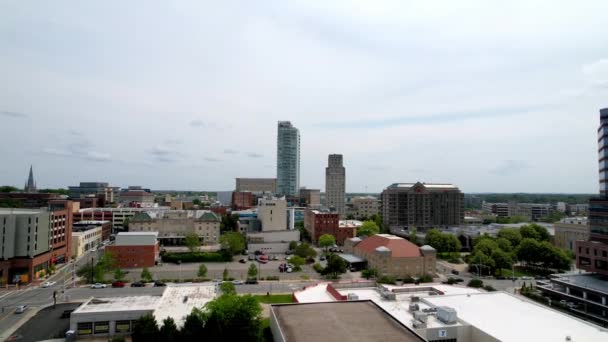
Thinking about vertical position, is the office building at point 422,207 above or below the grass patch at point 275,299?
above

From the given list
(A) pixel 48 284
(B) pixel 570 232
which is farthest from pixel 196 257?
(B) pixel 570 232

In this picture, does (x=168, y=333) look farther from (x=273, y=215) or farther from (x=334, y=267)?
(x=273, y=215)

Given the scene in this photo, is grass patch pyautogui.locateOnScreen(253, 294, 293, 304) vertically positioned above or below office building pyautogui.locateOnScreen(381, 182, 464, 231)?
below

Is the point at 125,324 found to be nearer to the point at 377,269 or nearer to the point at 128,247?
the point at 128,247

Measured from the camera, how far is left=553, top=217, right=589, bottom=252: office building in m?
87.9

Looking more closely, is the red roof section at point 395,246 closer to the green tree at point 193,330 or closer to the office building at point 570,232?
the green tree at point 193,330

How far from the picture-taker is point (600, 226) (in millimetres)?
49844

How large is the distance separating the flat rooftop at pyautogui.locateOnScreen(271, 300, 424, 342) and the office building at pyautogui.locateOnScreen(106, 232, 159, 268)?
46199 millimetres

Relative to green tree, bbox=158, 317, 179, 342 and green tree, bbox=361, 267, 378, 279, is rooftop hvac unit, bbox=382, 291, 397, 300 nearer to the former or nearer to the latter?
green tree, bbox=158, 317, 179, 342

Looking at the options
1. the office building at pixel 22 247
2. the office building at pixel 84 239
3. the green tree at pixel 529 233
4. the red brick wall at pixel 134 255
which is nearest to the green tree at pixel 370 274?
the red brick wall at pixel 134 255

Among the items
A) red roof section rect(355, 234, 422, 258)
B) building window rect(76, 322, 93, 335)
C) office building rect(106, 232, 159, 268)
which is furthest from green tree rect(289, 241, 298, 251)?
building window rect(76, 322, 93, 335)

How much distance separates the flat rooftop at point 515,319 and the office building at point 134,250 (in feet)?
178

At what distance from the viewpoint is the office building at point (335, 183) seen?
164 m

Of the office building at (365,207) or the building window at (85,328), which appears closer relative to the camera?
the building window at (85,328)
